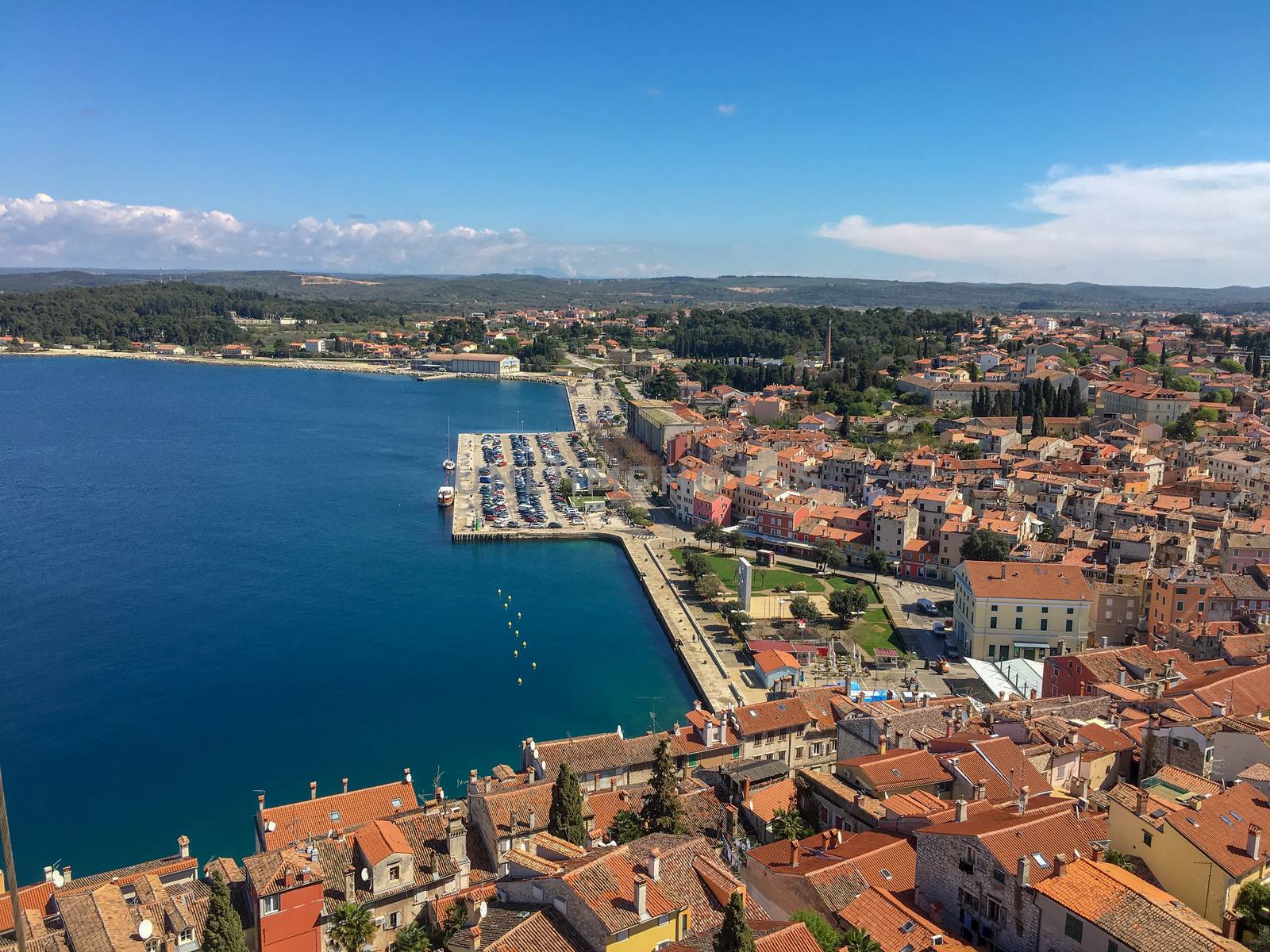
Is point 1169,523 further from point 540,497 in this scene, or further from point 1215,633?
point 540,497

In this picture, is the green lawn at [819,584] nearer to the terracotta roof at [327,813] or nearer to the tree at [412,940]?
the terracotta roof at [327,813]

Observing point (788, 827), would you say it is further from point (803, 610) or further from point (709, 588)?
point (709, 588)

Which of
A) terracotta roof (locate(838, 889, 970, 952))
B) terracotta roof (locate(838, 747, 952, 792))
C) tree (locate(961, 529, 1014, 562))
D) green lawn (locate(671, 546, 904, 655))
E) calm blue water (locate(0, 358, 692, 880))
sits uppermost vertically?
terracotta roof (locate(838, 889, 970, 952))

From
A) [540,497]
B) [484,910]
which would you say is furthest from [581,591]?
[484,910]

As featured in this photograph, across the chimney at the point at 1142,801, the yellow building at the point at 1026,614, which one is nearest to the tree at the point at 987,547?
the yellow building at the point at 1026,614

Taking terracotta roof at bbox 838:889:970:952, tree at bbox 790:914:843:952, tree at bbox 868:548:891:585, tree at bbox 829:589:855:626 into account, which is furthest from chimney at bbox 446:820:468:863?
tree at bbox 868:548:891:585

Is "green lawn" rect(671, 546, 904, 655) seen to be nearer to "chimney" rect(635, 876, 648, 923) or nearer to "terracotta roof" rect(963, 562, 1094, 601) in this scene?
"terracotta roof" rect(963, 562, 1094, 601)

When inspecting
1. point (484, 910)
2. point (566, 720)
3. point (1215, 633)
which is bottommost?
point (566, 720)
